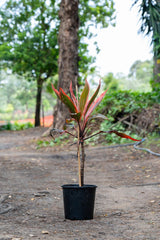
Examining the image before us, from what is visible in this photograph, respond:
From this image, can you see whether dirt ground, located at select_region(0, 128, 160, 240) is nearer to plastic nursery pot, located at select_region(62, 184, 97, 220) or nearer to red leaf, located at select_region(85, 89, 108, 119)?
plastic nursery pot, located at select_region(62, 184, 97, 220)

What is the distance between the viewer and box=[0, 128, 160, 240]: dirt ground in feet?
6.15

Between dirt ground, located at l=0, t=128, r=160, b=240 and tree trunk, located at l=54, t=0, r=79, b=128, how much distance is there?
2227 mm

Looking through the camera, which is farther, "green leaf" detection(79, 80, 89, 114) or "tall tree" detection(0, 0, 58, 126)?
"tall tree" detection(0, 0, 58, 126)

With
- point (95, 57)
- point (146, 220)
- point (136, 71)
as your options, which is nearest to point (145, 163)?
point (146, 220)

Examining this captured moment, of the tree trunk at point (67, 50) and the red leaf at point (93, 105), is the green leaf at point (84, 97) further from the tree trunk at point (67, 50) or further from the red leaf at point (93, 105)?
the tree trunk at point (67, 50)

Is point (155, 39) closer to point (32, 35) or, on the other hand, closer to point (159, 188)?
point (159, 188)

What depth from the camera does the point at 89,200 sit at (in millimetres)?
2273

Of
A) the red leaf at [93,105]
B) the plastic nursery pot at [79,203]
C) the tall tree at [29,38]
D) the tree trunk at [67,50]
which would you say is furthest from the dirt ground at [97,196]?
the tall tree at [29,38]

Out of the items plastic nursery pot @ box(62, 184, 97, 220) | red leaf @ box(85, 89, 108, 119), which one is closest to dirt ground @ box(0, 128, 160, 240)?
plastic nursery pot @ box(62, 184, 97, 220)

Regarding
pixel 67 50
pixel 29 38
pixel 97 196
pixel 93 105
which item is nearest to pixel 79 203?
pixel 93 105

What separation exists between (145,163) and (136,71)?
42030 millimetres

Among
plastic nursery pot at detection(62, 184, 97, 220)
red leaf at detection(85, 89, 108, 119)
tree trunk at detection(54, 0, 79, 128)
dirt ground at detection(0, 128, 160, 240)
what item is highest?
tree trunk at detection(54, 0, 79, 128)

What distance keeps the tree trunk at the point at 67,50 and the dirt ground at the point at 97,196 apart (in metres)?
2.23

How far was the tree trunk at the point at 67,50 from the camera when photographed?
8.02m
